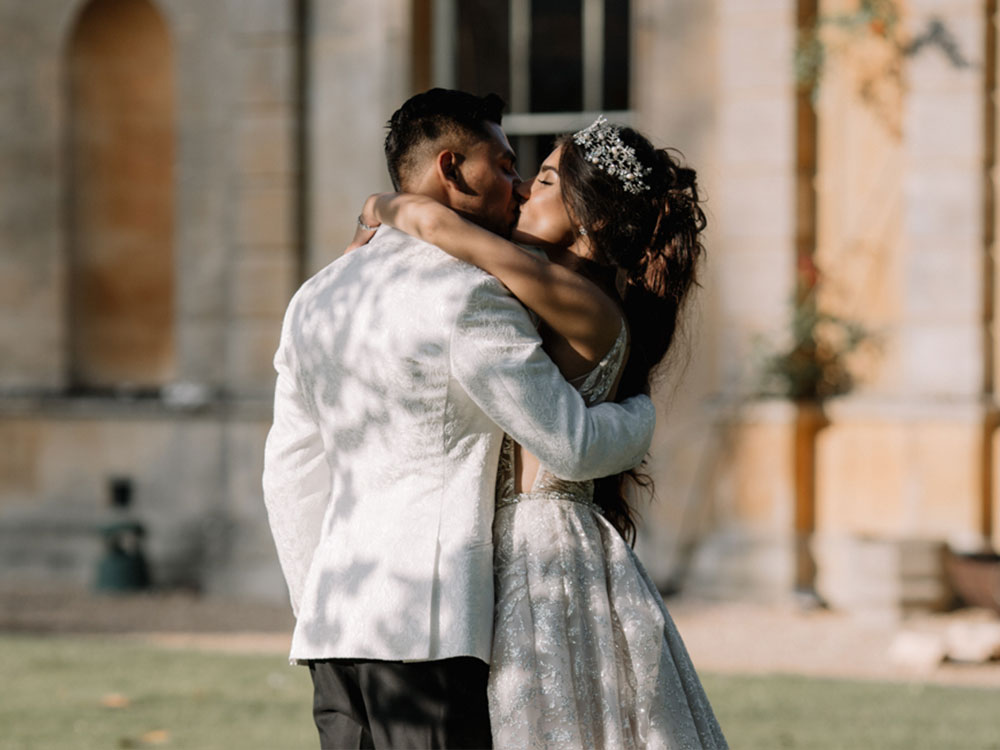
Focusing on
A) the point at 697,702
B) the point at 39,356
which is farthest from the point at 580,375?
the point at 39,356

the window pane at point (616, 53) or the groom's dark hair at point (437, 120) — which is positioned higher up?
the window pane at point (616, 53)

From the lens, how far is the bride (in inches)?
112

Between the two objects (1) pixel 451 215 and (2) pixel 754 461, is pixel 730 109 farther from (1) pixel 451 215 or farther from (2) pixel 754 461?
(1) pixel 451 215

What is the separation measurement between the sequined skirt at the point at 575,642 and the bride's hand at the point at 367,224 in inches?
22.8

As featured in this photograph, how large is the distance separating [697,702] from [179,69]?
944 cm

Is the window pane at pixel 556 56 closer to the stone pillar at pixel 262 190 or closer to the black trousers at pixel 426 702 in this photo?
the stone pillar at pixel 262 190

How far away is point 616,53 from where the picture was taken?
435 inches

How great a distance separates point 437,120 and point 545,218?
0.28m

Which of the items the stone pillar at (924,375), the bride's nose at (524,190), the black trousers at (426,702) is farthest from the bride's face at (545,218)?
the stone pillar at (924,375)

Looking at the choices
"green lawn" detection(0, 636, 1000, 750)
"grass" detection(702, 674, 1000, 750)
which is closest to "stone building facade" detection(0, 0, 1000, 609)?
"grass" detection(702, 674, 1000, 750)

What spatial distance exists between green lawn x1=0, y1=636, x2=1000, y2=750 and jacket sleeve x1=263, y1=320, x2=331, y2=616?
3309 millimetres

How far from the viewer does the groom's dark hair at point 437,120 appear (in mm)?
2938

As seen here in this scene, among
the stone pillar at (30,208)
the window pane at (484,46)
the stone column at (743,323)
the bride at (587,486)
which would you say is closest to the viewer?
the bride at (587,486)

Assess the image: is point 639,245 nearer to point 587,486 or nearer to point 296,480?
point 587,486
